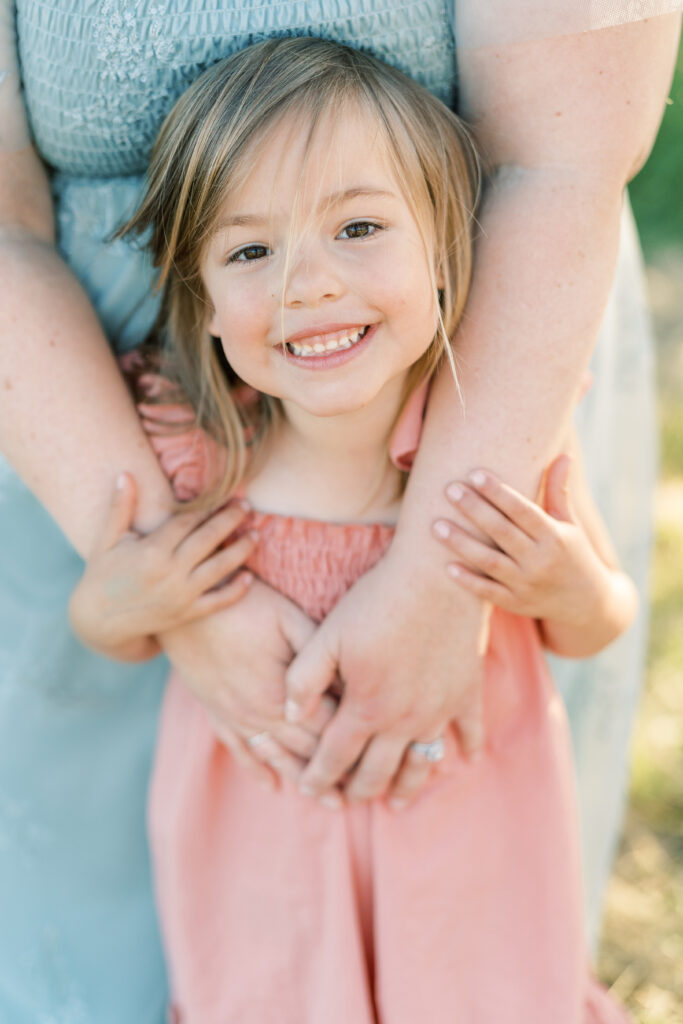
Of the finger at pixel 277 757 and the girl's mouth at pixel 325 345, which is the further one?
the finger at pixel 277 757

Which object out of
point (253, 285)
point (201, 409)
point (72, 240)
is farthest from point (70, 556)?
point (253, 285)

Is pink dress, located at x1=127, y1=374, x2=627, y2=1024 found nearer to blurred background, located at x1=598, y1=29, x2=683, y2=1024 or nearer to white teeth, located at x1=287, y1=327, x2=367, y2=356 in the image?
white teeth, located at x1=287, y1=327, x2=367, y2=356

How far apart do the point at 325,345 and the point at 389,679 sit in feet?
1.42

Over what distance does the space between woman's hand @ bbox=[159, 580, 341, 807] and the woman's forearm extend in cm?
17

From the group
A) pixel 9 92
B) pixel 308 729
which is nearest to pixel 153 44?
pixel 9 92

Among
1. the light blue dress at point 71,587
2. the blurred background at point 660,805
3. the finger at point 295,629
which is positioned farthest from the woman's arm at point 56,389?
the blurred background at point 660,805

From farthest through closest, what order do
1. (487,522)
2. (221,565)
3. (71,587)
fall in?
1. (71,587)
2. (221,565)
3. (487,522)

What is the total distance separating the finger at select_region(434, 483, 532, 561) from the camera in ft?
4.12

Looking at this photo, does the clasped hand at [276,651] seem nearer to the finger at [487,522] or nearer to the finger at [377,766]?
the finger at [377,766]

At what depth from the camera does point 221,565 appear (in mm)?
1358

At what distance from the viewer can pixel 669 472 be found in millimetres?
3107

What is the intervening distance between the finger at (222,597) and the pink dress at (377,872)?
0.05m

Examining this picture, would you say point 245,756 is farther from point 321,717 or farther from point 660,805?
point 660,805

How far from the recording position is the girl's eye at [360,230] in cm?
120
